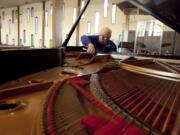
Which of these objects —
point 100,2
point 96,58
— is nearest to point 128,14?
point 100,2

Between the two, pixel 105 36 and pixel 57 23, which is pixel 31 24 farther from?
pixel 105 36

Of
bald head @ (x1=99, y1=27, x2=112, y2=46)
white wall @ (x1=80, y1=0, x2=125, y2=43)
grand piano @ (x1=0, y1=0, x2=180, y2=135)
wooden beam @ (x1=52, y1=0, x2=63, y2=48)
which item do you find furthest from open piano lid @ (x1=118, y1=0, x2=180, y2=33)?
white wall @ (x1=80, y1=0, x2=125, y2=43)

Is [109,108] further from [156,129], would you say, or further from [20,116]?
[20,116]

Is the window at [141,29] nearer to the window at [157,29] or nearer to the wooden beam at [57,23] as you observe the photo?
the window at [157,29]

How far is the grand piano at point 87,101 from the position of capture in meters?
0.74

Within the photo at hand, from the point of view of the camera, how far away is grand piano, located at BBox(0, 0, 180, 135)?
→ 743 millimetres

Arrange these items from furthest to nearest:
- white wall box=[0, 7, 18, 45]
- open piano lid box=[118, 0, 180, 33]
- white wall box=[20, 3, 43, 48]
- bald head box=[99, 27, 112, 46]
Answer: white wall box=[0, 7, 18, 45] → white wall box=[20, 3, 43, 48] → bald head box=[99, 27, 112, 46] → open piano lid box=[118, 0, 180, 33]

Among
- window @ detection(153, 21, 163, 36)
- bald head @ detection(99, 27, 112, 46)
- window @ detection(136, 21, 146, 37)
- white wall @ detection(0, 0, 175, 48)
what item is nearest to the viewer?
bald head @ detection(99, 27, 112, 46)

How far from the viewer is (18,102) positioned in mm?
1037

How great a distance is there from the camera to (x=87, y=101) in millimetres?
1120

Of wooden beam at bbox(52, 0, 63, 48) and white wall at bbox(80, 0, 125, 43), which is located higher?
white wall at bbox(80, 0, 125, 43)

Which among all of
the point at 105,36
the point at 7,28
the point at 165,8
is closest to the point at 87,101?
the point at 165,8

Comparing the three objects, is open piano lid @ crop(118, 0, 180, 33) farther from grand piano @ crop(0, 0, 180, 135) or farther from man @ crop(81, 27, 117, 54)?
man @ crop(81, 27, 117, 54)

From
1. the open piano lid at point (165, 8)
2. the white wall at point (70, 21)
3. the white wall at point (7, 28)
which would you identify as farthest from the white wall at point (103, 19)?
the open piano lid at point (165, 8)
